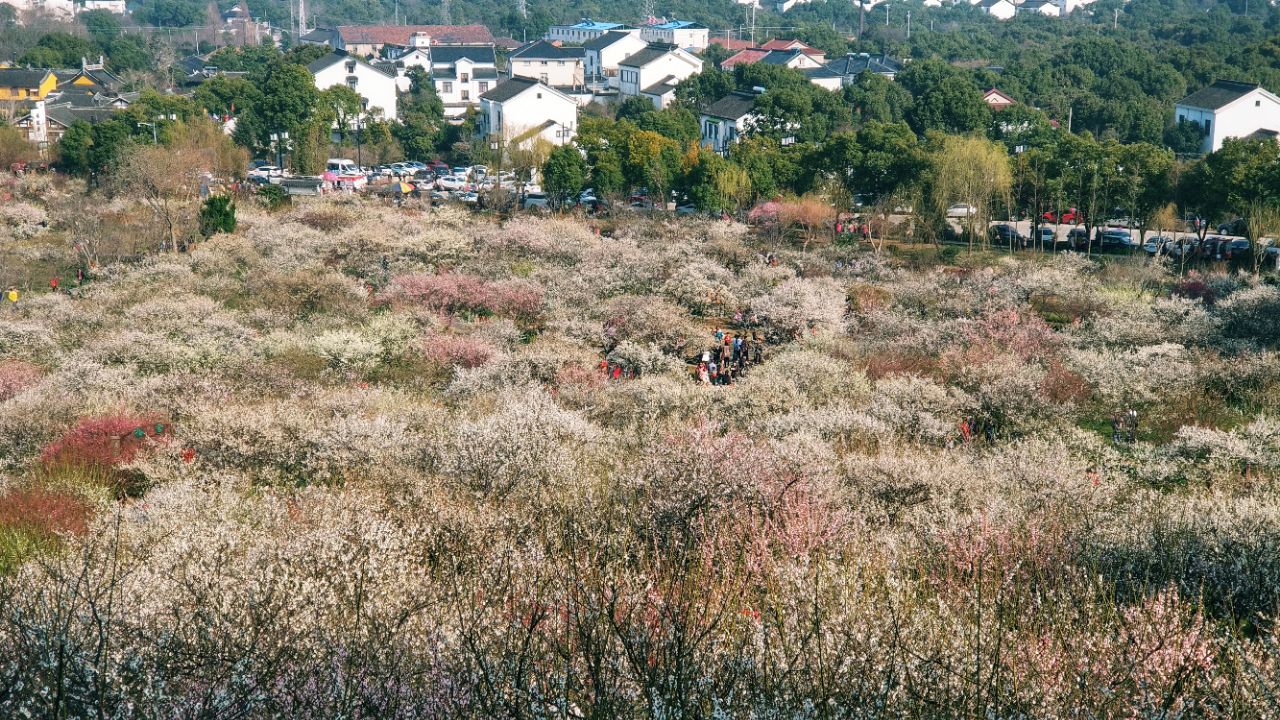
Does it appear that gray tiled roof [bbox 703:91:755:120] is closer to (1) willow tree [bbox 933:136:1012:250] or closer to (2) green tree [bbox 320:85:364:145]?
(2) green tree [bbox 320:85:364:145]

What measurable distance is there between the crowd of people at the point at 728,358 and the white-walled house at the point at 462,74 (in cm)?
6681

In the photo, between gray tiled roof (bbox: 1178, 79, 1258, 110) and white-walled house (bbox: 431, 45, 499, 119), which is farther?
white-walled house (bbox: 431, 45, 499, 119)

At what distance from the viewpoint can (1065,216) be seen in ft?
142

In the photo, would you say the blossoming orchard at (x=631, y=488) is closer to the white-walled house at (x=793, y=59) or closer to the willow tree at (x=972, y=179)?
the willow tree at (x=972, y=179)

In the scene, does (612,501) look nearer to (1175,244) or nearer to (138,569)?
(138,569)

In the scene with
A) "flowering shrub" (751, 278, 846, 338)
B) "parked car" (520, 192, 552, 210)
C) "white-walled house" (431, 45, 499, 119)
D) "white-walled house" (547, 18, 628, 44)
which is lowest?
"flowering shrub" (751, 278, 846, 338)

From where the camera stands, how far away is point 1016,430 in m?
19.3

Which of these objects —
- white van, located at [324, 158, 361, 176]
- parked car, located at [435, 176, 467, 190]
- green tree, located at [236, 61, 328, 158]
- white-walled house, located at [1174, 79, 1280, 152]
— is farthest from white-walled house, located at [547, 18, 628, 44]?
white-walled house, located at [1174, 79, 1280, 152]

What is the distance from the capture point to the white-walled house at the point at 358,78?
77312 mm

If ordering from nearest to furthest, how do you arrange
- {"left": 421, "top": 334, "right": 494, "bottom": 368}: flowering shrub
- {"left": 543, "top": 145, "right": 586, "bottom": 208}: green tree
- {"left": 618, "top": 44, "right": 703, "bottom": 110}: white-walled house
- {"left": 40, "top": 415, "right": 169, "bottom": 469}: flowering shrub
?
{"left": 40, "top": 415, "right": 169, "bottom": 469}: flowering shrub, {"left": 421, "top": 334, "right": 494, "bottom": 368}: flowering shrub, {"left": 543, "top": 145, "right": 586, "bottom": 208}: green tree, {"left": 618, "top": 44, "right": 703, "bottom": 110}: white-walled house

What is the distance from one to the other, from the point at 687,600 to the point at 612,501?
273 centimetres

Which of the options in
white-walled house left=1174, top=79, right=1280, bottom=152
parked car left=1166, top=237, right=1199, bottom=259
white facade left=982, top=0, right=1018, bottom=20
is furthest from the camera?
white facade left=982, top=0, right=1018, bottom=20

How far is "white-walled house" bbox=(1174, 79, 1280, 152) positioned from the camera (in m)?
57.3

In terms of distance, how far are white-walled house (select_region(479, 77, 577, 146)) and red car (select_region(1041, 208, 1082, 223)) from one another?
103 feet
